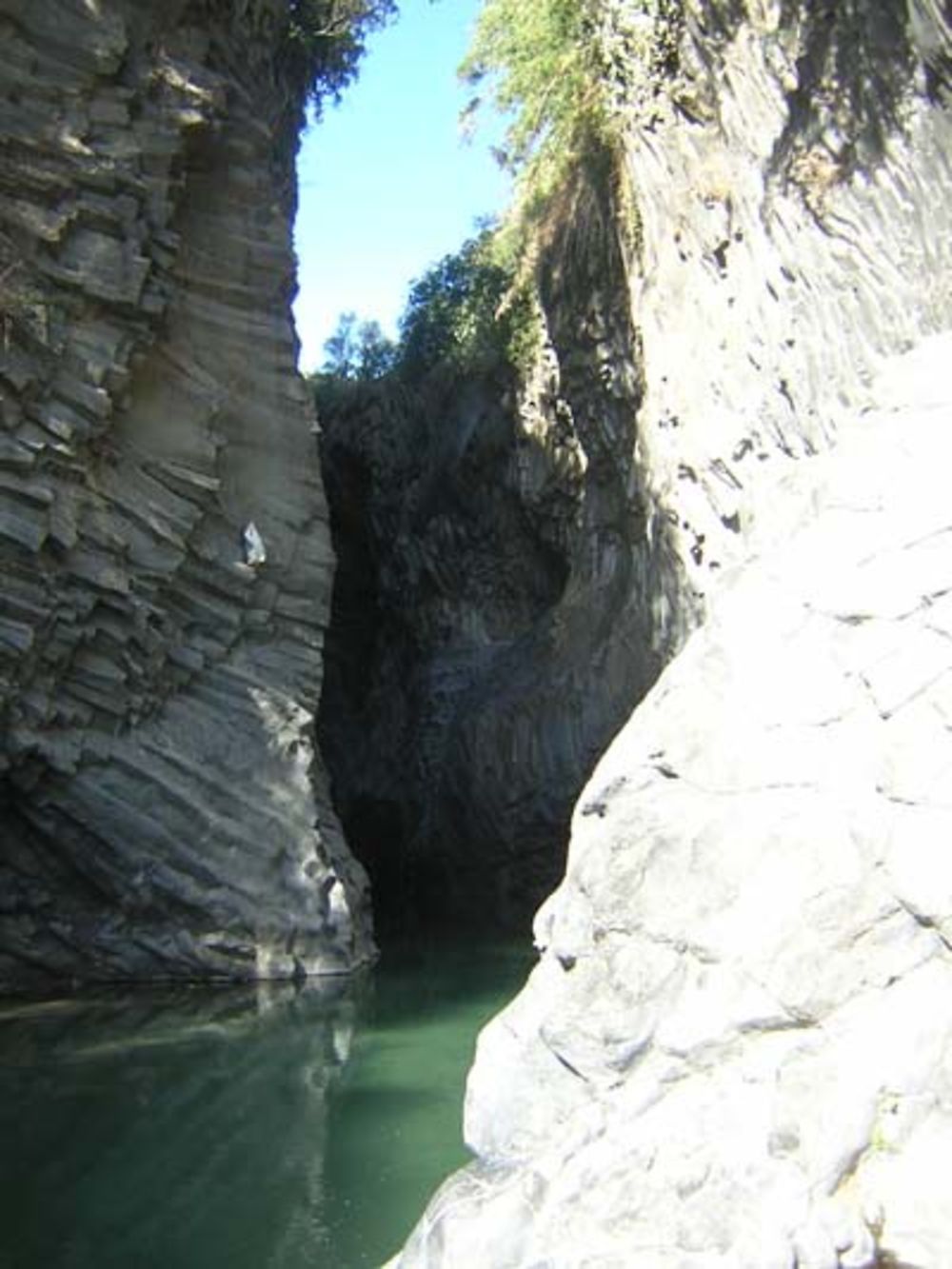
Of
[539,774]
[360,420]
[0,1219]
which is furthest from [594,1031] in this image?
[360,420]

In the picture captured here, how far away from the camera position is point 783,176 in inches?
464

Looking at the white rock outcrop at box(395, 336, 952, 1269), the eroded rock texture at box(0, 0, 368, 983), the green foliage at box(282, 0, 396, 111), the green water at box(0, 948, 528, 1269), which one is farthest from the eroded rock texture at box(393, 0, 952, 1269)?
the green foliage at box(282, 0, 396, 111)

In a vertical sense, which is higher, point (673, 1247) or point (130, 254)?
point (130, 254)

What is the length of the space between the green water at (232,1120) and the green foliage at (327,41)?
1050 cm

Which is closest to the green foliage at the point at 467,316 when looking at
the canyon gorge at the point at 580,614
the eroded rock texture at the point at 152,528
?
the canyon gorge at the point at 580,614

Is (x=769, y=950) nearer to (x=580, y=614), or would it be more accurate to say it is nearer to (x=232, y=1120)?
(x=232, y=1120)

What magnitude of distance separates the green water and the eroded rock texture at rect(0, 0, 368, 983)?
860mm

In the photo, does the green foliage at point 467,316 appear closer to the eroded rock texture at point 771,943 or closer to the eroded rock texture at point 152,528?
the eroded rock texture at point 152,528

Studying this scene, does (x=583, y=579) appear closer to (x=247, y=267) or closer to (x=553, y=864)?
(x=553, y=864)

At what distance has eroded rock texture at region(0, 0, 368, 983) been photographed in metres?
12.9

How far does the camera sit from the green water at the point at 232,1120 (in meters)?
7.41

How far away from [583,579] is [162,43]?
7.48 metres

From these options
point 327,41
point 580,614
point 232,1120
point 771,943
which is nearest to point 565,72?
point 327,41

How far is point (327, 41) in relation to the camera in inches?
728
